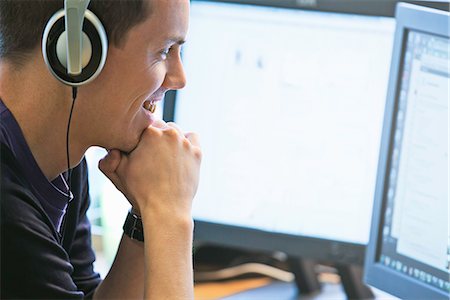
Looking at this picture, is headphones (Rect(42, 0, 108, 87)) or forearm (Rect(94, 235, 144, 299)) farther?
forearm (Rect(94, 235, 144, 299))

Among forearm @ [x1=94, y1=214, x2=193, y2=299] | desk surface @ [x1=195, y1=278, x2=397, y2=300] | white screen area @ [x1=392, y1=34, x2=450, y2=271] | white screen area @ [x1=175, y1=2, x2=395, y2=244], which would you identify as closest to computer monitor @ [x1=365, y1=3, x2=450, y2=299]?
white screen area @ [x1=392, y1=34, x2=450, y2=271]

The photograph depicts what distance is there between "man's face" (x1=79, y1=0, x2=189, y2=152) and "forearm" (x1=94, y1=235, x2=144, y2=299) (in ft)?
0.70

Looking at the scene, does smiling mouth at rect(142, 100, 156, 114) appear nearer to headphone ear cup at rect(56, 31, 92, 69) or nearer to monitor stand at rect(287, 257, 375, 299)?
headphone ear cup at rect(56, 31, 92, 69)

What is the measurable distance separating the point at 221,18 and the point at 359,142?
1.03ft

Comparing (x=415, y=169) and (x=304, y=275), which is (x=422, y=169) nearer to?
(x=415, y=169)

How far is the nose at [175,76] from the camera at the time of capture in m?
1.31

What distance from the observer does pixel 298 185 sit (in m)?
1.62

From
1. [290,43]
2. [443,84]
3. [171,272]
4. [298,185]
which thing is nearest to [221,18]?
[290,43]

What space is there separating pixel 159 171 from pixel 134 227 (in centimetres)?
12


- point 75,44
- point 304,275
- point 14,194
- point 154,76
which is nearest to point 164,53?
point 154,76

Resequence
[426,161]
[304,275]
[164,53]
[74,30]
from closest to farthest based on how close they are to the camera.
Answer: [74,30]
[164,53]
[426,161]
[304,275]

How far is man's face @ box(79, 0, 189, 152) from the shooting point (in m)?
1.23

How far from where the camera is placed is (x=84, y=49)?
1.19 meters

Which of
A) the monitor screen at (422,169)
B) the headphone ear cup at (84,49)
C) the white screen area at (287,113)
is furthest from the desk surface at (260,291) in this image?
the headphone ear cup at (84,49)
